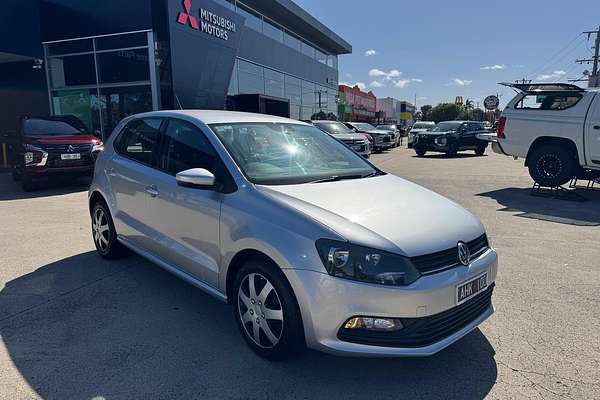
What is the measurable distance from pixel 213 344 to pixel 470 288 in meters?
1.84

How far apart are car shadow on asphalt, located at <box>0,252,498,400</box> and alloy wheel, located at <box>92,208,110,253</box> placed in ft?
3.41

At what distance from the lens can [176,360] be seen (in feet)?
9.80

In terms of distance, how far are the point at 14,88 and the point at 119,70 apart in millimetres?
5688

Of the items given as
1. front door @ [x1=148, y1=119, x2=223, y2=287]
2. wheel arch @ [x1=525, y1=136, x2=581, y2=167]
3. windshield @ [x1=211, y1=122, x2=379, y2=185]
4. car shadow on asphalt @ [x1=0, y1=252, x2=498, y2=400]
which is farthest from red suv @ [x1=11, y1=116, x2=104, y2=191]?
wheel arch @ [x1=525, y1=136, x2=581, y2=167]

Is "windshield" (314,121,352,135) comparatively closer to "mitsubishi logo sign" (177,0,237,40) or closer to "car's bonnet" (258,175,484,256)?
"mitsubishi logo sign" (177,0,237,40)

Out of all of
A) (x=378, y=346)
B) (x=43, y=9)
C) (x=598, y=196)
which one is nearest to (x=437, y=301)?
(x=378, y=346)

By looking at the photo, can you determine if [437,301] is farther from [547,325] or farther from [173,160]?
[173,160]

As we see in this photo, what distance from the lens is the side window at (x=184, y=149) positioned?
3.51 metres

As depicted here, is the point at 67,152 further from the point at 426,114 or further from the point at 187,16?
the point at 426,114

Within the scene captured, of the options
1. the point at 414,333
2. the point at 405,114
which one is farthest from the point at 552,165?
the point at 405,114

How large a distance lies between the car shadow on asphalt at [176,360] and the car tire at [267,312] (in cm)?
14

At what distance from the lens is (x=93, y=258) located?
16.9ft

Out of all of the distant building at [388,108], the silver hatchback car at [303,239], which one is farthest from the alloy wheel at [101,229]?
the distant building at [388,108]

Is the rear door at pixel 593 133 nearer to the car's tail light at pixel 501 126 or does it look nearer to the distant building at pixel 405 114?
the car's tail light at pixel 501 126
